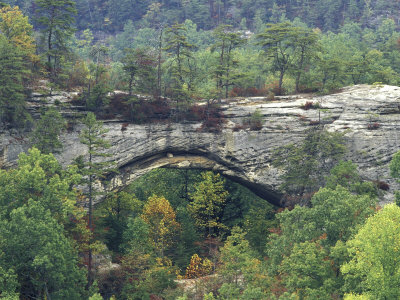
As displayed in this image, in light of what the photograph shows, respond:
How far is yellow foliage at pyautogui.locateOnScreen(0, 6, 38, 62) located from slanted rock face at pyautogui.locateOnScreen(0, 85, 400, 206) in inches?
285

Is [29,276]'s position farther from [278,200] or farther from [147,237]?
[278,200]

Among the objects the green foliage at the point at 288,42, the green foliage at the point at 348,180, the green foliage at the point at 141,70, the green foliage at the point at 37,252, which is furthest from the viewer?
the green foliage at the point at 288,42

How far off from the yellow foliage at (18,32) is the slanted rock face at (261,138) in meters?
7.24

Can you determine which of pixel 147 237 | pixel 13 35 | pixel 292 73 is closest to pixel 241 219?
pixel 147 237

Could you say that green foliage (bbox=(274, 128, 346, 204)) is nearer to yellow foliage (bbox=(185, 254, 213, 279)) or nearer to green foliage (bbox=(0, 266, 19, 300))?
yellow foliage (bbox=(185, 254, 213, 279))

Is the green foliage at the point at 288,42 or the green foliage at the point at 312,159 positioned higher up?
the green foliage at the point at 288,42

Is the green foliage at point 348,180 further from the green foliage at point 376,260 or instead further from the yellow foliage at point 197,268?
the green foliage at point 376,260

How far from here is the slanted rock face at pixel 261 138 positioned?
44.1 m

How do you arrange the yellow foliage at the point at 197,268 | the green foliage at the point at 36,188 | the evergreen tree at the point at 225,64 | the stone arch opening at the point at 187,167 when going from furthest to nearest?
1. the evergreen tree at the point at 225,64
2. the stone arch opening at the point at 187,167
3. the yellow foliage at the point at 197,268
4. the green foliage at the point at 36,188

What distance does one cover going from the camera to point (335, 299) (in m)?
27.8

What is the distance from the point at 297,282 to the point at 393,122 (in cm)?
2081

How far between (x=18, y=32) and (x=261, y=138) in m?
23.1

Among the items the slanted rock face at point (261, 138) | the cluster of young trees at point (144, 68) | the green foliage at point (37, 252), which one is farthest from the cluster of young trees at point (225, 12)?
the green foliage at point (37, 252)

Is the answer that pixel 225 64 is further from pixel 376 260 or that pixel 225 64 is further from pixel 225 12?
pixel 225 12
